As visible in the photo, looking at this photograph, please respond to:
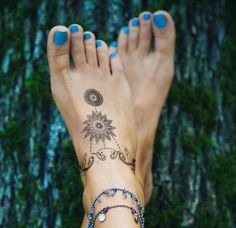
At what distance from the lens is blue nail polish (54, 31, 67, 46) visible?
5.50 ft

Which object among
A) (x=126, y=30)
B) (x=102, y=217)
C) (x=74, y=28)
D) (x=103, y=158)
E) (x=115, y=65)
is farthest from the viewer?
(x=126, y=30)

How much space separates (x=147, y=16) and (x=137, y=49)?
0.15 meters

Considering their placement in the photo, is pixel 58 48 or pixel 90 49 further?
pixel 90 49

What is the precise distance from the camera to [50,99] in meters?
1.86

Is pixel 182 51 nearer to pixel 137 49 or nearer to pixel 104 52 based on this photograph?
pixel 137 49

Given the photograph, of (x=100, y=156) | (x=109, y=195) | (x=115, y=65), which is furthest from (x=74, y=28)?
(x=109, y=195)

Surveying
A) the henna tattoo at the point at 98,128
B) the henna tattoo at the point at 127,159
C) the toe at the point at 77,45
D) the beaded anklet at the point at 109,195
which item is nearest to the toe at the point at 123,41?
the toe at the point at 77,45

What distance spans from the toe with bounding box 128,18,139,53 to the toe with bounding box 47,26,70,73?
1.02 feet

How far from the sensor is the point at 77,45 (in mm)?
1775

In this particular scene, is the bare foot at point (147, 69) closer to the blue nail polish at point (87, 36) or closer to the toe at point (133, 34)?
the toe at point (133, 34)

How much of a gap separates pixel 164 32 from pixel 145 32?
0.09 metres

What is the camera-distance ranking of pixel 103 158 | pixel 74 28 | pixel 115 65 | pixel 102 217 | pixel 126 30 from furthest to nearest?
→ pixel 126 30 → pixel 115 65 → pixel 74 28 → pixel 103 158 → pixel 102 217

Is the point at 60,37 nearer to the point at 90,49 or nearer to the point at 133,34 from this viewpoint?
the point at 90,49

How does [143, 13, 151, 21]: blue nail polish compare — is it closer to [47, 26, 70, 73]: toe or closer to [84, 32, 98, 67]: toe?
[84, 32, 98, 67]: toe
